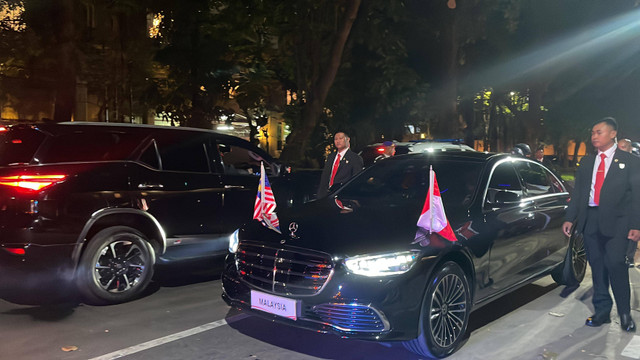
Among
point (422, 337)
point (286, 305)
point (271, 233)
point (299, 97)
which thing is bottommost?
point (422, 337)

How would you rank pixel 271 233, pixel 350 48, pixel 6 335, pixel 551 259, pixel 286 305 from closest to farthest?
1. pixel 286 305
2. pixel 271 233
3. pixel 6 335
4. pixel 551 259
5. pixel 350 48

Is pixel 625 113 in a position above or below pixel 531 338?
above

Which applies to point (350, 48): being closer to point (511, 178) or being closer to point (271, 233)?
point (511, 178)

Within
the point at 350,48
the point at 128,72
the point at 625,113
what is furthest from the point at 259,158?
the point at 625,113

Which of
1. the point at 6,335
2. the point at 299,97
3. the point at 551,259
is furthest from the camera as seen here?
the point at 299,97

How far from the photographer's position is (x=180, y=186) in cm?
652

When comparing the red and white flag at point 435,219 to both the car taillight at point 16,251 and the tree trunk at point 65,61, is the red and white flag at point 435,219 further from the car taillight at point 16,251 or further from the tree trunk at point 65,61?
the tree trunk at point 65,61

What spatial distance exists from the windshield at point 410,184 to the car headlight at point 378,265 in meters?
1.02

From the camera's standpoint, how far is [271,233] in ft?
15.0

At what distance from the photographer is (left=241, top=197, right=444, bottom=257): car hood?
412cm

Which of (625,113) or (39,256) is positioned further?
(625,113)

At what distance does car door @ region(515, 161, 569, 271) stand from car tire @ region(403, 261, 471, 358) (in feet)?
5.07

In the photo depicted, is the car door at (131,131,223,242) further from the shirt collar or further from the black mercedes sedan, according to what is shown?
the shirt collar

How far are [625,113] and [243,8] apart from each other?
1882 cm
